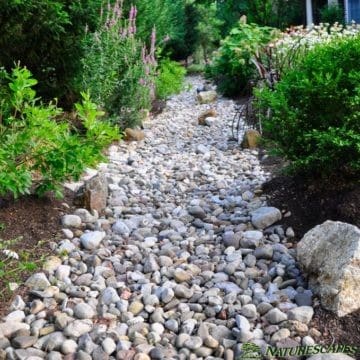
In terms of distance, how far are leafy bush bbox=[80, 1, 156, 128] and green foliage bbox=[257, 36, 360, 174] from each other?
2482 millimetres

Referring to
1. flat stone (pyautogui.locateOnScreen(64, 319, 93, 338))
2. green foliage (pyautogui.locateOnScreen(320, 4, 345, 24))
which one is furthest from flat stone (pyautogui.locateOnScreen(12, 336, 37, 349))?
green foliage (pyautogui.locateOnScreen(320, 4, 345, 24))

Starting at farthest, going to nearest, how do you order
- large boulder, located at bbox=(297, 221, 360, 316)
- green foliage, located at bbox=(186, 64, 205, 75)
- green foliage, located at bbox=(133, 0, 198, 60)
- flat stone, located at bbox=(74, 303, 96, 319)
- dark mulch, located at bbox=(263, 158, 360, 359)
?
green foliage, located at bbox=(186, 64, 205, 75), green foliage, located at bbox=(133, 0, 198, 60), dark mulch, located at bbox=(263, 158, 360, 359), flat stone, located at bbox=(74, 303, 96, 319), large boulder, located at bbox=(297, 221, 360, 316)

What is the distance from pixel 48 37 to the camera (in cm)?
572

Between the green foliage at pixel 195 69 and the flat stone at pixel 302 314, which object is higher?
the flat stone at pixel 302 314

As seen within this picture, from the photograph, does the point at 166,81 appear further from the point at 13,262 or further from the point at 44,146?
the point at 13,262

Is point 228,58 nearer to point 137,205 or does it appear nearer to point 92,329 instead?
point 137,205

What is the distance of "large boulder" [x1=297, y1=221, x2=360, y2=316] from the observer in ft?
8.14

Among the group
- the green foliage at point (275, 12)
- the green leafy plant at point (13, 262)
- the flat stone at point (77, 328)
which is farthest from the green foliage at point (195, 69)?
the flat stone at point (77, 328)

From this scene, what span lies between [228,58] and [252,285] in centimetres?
725

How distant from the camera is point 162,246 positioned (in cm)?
337

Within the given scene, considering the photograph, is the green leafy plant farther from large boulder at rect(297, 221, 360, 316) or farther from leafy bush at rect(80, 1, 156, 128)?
leafy bush at rect(80, 1, 156, 128)

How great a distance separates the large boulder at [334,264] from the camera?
8.14ft

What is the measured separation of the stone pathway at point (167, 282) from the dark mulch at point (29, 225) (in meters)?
0.09

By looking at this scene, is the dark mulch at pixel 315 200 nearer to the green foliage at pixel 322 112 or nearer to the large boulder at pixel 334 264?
the green foliage at pixel 322 112
